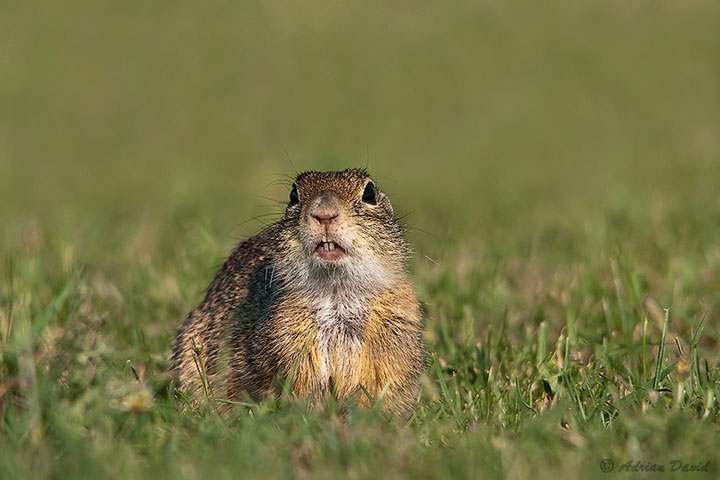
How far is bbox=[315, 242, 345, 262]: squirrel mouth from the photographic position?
405 centimetres

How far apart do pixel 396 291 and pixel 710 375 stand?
5.29 feet

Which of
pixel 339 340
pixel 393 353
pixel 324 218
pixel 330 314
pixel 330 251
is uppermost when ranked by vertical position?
pixel 324 218

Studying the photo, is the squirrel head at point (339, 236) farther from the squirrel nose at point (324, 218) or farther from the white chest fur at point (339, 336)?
the white chest fur at point (339, 336)

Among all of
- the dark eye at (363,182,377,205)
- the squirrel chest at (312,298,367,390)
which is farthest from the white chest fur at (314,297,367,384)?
the dark eye at (363,182,377,205)

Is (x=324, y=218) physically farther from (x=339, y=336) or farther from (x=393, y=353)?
(x=393, y=353)

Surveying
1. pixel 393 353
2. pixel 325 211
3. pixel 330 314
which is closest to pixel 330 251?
pixel 325 211

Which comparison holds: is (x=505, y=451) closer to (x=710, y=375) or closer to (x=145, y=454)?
(x=145, y=454)

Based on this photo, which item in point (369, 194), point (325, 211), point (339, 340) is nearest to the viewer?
point (325, 211)

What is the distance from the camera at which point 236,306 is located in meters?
4.84

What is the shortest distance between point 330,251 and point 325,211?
0.66 ft

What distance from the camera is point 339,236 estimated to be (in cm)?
401

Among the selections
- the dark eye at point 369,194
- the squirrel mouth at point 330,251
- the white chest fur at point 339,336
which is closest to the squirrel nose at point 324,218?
the squirrel mouth at point 330,251

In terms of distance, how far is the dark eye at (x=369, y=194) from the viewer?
452cm

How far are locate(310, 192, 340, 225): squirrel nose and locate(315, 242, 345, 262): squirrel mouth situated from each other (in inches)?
4.7
